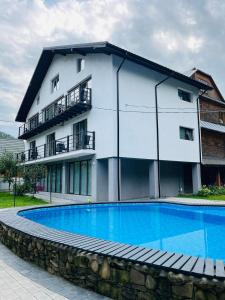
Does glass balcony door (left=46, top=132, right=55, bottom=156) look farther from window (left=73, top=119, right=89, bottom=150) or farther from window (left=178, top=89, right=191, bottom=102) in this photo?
window (left=178, top=89, right=191, bottom=102)

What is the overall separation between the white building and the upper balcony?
0.23 ft

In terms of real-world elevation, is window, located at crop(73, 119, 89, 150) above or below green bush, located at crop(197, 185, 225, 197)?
above

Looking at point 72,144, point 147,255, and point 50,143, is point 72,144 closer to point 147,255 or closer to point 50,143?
point 50,143

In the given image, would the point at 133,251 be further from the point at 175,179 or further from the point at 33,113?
the point at 33,113

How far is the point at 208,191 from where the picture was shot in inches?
744

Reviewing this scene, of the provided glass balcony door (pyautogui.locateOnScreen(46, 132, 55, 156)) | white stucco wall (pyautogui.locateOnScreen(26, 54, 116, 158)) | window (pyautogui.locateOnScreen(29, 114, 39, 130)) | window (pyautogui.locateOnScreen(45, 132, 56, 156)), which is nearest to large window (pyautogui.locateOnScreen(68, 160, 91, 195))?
white stucco wall (pyautogui.locateOnScreen(26, 54, 116, 158))

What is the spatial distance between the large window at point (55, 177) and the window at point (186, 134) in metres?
10.8

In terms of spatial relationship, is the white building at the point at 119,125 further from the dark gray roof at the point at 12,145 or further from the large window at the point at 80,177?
the dark gray roof at the point at 12,145

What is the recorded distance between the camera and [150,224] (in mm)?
10125

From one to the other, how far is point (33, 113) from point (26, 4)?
1761 centimetres

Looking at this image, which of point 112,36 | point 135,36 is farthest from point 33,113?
point 135,36

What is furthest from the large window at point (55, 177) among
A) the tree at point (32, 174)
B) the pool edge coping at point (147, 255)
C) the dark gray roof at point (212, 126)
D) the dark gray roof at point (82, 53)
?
the pool edge coping at point (147, 255)

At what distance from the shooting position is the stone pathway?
12.6 feet

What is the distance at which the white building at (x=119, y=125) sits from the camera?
1638 centimetres
